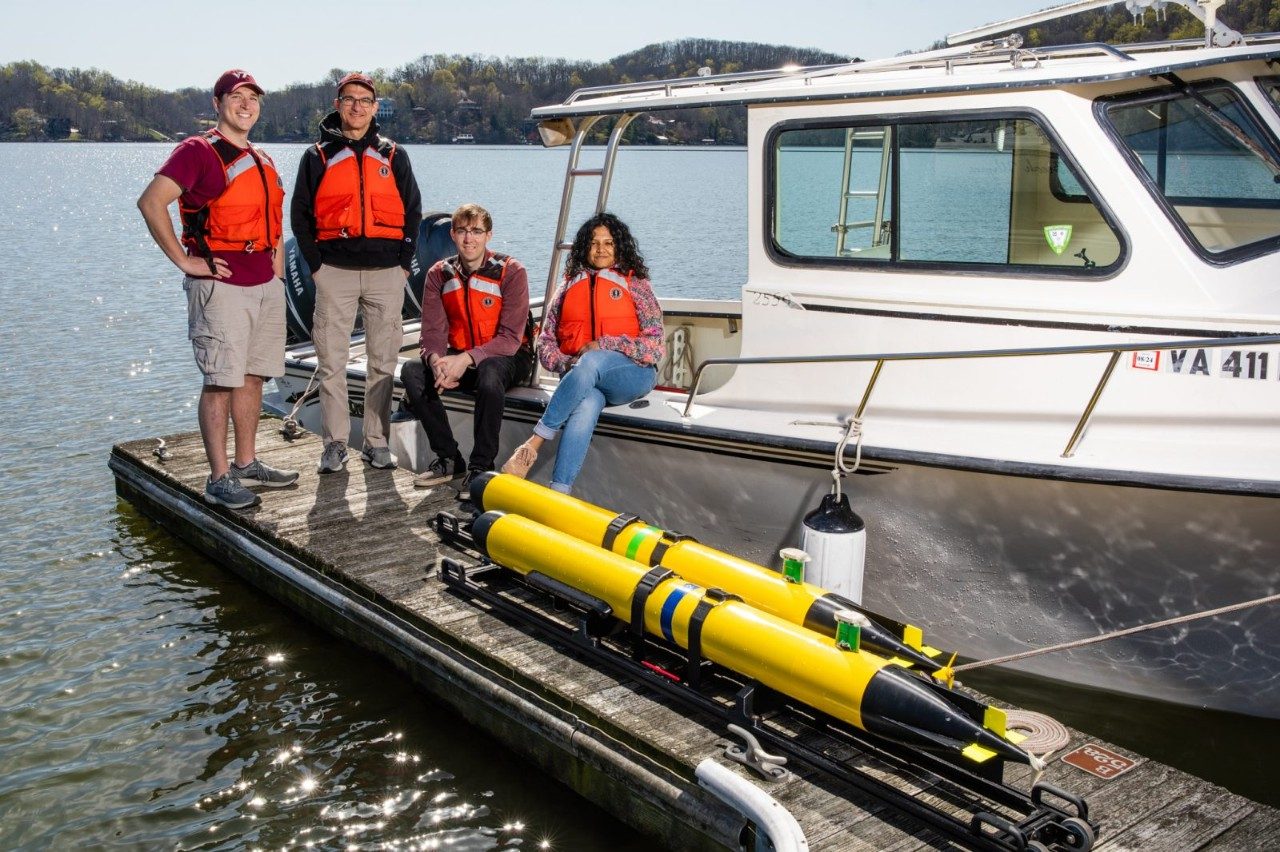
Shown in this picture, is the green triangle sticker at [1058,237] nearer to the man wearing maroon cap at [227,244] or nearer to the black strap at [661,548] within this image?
the black strap at [661,548]

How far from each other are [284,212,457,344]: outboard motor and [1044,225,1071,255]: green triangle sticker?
513 cm

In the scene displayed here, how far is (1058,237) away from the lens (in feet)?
15.9

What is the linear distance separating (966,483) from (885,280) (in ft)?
3.41

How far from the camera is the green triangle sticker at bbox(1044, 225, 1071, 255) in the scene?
482 cm

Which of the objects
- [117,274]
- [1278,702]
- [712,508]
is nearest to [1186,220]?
[1278,702]

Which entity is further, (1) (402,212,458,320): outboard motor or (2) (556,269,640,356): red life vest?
(1) (402,212,458,320): outboard motor

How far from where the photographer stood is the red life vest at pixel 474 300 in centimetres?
609

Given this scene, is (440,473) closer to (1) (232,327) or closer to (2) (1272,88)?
(1) (232,327)

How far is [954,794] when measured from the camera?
3.55 meters

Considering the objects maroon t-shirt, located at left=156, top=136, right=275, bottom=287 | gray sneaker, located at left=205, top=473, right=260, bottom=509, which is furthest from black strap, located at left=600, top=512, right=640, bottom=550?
gray sneaker, located at left=205, top=473, right=260, bottom=509

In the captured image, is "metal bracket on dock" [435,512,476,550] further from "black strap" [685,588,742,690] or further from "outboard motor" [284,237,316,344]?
"outboard motor" [284,237,316,344]

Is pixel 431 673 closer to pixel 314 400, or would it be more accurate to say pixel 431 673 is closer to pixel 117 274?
pixel 314 400

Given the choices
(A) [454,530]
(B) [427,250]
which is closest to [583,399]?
(A) [454,530]

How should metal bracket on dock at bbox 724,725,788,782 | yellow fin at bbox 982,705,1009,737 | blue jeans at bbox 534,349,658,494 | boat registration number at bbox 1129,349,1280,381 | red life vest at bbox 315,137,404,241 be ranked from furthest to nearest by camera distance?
red life vest at bbox 315,137,404,241
blue jeans at bbox 534,349,658,494
boat registration number at bbox 1129,349,1280,381
metal bracket on dock at bbox 724,725,788,782
yellow fin at bbox 982,705,1009,737
